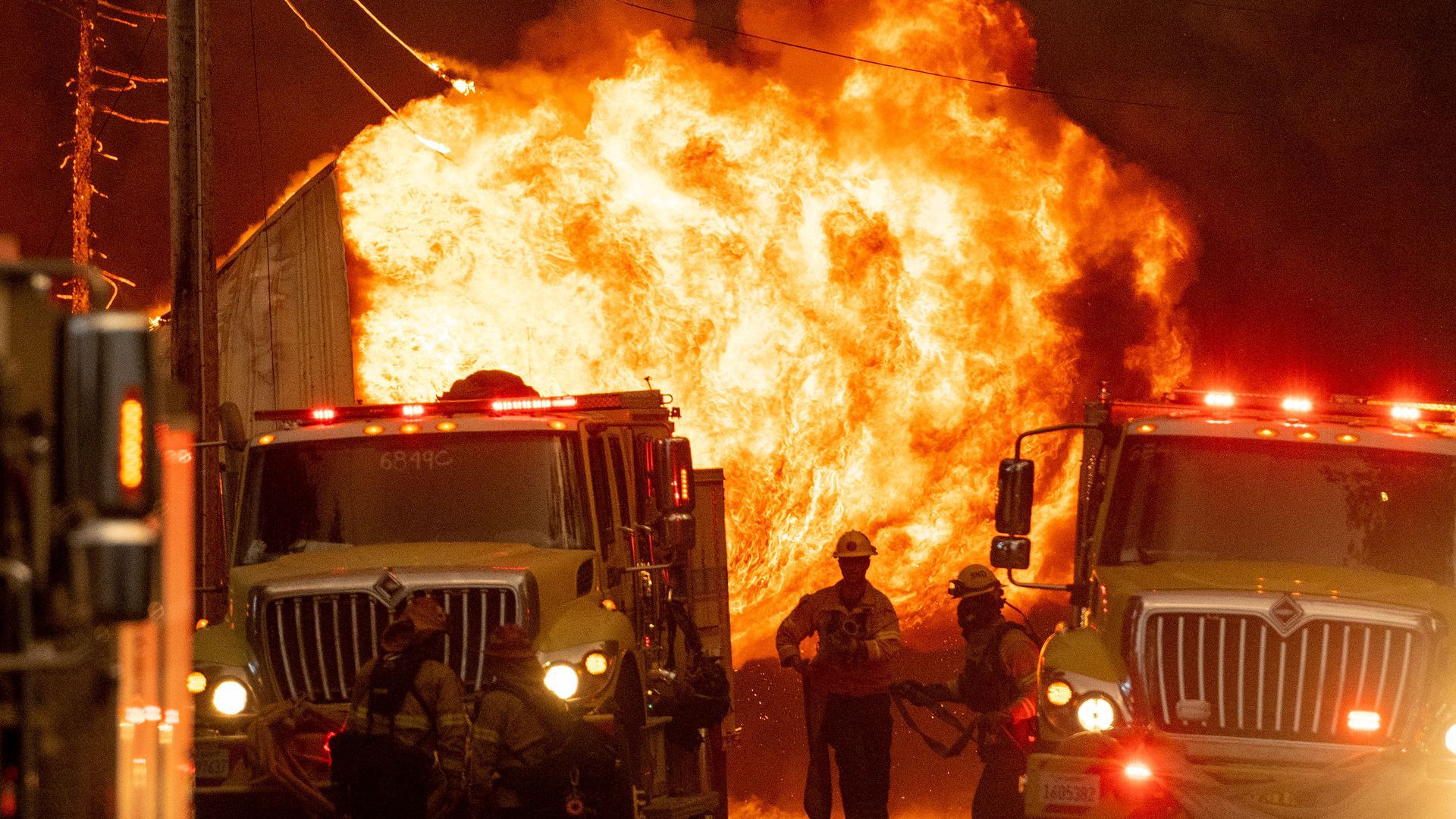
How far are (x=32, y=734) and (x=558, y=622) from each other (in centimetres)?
551

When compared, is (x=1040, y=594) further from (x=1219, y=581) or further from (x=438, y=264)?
(x=1219, y=581)

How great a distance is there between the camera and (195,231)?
47.3 feet

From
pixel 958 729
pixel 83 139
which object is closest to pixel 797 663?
pixel 958 729

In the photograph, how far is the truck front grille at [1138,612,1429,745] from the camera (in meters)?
8.89

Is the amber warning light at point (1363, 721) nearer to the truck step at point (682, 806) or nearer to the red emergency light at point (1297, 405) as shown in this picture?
the red emergency light at point (1297, 405)

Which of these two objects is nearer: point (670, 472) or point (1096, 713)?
point (1096, 713)

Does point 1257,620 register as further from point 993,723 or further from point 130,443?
point 130,443

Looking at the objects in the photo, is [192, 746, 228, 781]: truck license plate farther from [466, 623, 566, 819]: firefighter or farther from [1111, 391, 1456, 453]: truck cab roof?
[1111, 391, 1456, 453]: truck cab roof

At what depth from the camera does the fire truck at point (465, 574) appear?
9.73 m

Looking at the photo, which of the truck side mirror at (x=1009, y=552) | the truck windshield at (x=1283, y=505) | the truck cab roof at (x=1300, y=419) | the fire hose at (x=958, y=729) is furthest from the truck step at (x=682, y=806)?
the truck cab roof at (x=1300, y=419)

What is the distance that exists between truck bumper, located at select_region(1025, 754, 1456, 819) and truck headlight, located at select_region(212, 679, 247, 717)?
4.17 m

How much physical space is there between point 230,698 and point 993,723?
14.0 feet

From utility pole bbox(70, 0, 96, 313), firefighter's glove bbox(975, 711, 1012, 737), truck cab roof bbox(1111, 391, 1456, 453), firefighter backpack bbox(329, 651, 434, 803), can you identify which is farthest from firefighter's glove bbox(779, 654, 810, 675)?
utility pole bbox(70, 0, 96, 313)

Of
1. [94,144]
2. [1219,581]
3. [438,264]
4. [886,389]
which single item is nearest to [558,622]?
[1219,581]
